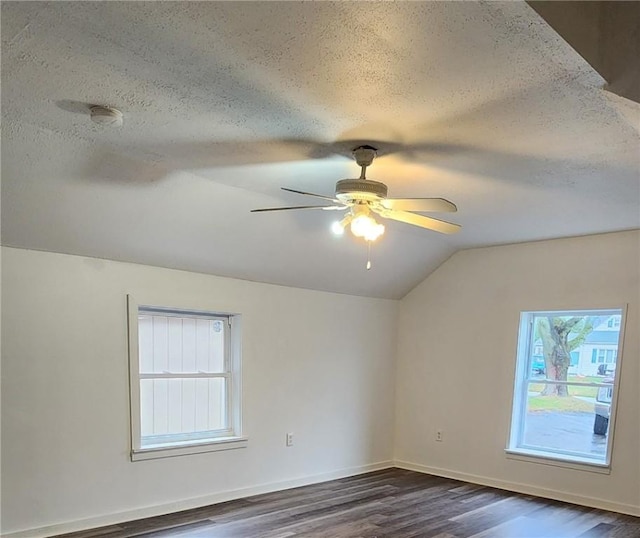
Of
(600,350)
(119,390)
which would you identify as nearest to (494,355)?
(600,350)

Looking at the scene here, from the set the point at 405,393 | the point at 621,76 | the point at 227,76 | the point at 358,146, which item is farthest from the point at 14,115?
the point at 405,393

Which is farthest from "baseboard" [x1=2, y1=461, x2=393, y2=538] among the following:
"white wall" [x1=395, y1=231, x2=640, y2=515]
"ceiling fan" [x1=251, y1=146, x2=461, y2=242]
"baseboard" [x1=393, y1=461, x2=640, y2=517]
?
"ceiling fan" [x1=251, y1=146, x2=461, y2=242]

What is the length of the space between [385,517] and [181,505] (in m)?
1.60

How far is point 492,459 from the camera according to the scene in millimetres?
5105

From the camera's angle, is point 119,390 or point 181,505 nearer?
point 119,390

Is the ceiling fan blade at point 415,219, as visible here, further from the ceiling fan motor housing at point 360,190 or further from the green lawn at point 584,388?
the green lawn at point 584,388

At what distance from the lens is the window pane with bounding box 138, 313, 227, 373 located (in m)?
4.13

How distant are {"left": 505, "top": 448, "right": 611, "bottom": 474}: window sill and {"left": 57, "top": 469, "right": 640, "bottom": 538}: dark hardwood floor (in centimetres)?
33

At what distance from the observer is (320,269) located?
4898 mm

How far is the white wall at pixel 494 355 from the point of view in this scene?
14.4ft

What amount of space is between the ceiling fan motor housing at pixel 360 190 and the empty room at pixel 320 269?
2 cm

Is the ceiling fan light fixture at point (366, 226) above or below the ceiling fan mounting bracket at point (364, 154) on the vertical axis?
below

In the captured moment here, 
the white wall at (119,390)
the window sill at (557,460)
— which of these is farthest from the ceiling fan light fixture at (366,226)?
the window sill at (557,460)

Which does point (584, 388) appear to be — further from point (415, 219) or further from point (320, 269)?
point (415, 219)
